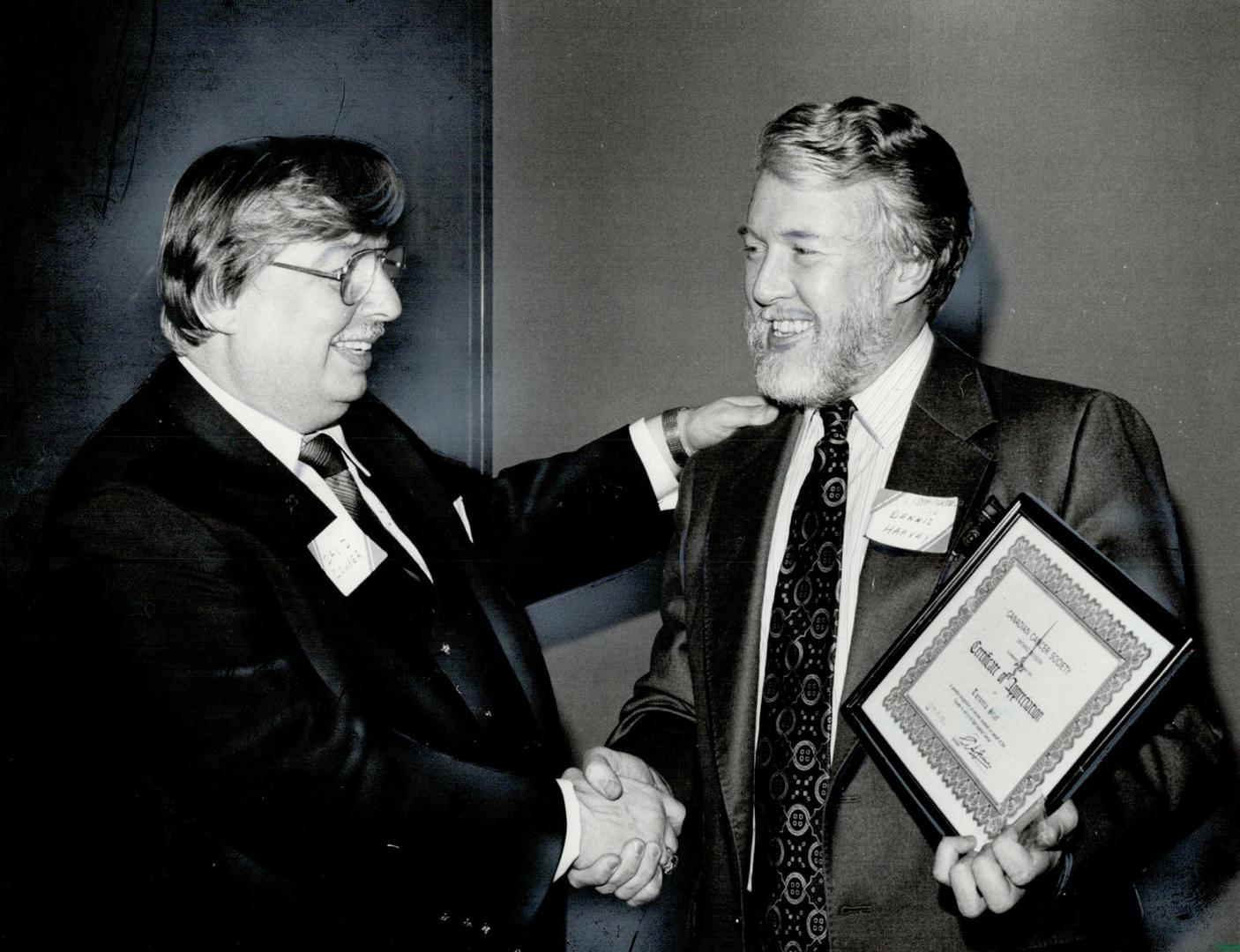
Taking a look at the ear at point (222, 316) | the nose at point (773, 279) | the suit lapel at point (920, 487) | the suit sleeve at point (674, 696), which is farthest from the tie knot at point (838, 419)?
the ear at point (222, 316)

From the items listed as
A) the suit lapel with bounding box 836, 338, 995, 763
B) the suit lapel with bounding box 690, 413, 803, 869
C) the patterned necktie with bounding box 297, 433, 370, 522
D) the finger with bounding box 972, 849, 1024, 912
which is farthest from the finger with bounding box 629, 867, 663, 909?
the patterned necktie with bounding box 297, 433, 370, 522

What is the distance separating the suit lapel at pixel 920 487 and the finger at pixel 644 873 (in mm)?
516

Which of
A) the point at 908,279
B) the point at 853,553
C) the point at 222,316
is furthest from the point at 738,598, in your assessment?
the point at 222,316

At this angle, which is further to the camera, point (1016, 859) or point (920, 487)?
point (920, 487)

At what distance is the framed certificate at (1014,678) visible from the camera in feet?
5.04

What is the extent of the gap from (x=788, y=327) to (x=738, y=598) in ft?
1.74

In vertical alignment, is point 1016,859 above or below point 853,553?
below

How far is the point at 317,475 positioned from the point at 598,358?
0.76 metres

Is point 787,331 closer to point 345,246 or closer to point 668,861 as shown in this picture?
point 345,246

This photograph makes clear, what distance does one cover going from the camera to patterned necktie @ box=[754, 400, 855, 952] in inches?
74.2

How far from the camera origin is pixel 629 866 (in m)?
2.14

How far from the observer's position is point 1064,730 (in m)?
1.57

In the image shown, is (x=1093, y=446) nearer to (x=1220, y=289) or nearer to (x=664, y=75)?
(x=1220, y=289)

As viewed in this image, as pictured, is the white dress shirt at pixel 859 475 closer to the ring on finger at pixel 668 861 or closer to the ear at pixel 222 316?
the ring on finger at pixel 668 861
